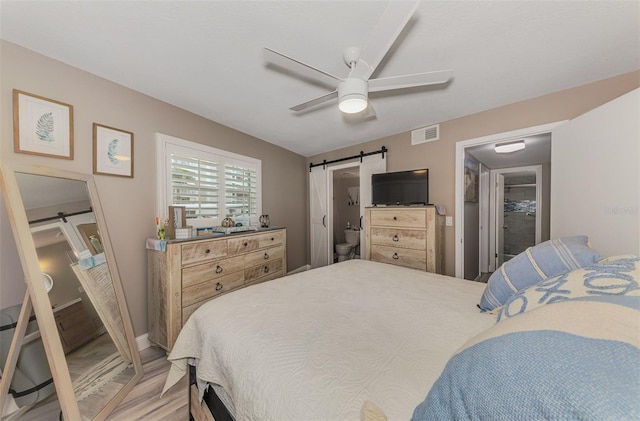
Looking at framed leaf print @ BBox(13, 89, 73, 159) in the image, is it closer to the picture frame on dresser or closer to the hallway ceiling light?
the picture frame on dresser

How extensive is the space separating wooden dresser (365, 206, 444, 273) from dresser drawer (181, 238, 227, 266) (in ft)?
5.89

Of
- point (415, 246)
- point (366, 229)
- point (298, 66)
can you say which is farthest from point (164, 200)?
point (415, 246)

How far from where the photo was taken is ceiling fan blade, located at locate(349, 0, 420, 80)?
102 cm

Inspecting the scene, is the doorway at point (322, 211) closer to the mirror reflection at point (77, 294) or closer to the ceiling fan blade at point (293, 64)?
the ceiling fan blade at point (293, 64)

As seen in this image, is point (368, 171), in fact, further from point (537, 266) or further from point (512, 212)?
point (512, 212)

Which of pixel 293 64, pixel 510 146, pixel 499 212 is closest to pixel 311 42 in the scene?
pixel 293 64

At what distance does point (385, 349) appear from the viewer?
2.85 feet

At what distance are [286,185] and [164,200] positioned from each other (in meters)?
2.05

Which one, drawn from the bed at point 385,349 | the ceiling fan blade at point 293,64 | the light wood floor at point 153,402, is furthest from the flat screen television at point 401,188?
the light wood floor at point 153,402

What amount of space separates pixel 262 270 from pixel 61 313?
1.69 m

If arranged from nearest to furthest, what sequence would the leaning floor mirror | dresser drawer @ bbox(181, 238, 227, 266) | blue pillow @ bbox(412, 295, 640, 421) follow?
blue pillow @ bbox(412, 295, 640, 421), the leaning floor mirror, dresser drawer @ bbox(181, 238, 227, 266)

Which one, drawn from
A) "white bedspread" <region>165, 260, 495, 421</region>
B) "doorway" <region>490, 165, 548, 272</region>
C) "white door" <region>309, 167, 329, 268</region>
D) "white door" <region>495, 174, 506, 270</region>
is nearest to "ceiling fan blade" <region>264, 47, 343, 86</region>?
"white bedspread" <region>165, 260, 495, 421</region>

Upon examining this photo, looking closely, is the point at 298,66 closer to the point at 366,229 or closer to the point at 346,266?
the point at 346,266

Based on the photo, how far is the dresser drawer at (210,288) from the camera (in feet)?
6.86
